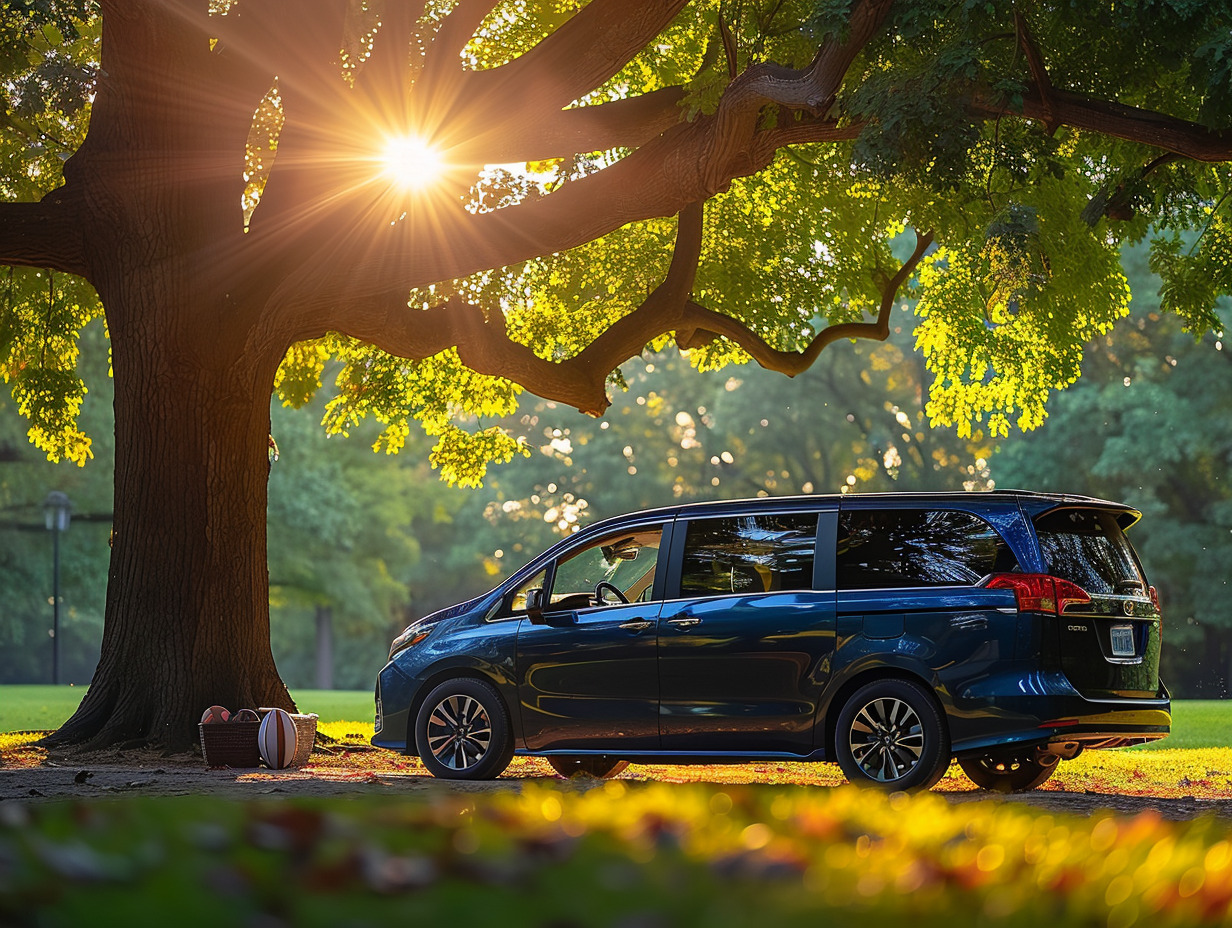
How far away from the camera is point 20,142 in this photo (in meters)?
19.5

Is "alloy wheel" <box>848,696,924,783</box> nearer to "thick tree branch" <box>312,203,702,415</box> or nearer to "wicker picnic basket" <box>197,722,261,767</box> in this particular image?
"wicker picnic basket" <box>197,722,261,767</box>

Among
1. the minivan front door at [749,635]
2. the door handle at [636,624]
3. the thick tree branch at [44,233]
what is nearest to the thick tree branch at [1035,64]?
the minivan front door at [749,635]

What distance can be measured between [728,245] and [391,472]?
37.4m

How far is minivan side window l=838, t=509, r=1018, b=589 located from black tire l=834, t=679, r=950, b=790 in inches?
28.6

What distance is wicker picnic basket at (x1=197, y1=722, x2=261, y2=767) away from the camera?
12453mm

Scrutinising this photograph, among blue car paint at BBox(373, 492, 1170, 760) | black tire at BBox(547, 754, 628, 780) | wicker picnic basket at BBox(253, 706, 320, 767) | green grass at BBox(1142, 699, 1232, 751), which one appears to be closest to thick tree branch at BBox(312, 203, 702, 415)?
wicker picnic basket at BBox(253, 706, 320, 767)

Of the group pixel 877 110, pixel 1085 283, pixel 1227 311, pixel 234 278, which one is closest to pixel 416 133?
pixel 234 278

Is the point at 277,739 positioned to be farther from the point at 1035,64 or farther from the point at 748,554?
the point at 1035,64

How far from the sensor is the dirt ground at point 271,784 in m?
9.23

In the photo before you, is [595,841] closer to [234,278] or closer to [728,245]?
[234,278]

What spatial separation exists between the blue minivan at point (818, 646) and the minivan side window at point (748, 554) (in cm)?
1

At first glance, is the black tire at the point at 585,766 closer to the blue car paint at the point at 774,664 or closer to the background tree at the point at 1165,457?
the blue car paint at the point at 774,664

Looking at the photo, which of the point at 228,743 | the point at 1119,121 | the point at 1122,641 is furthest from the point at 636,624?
the point at 1119,121

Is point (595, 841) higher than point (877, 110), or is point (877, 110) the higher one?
point (877, 110)
